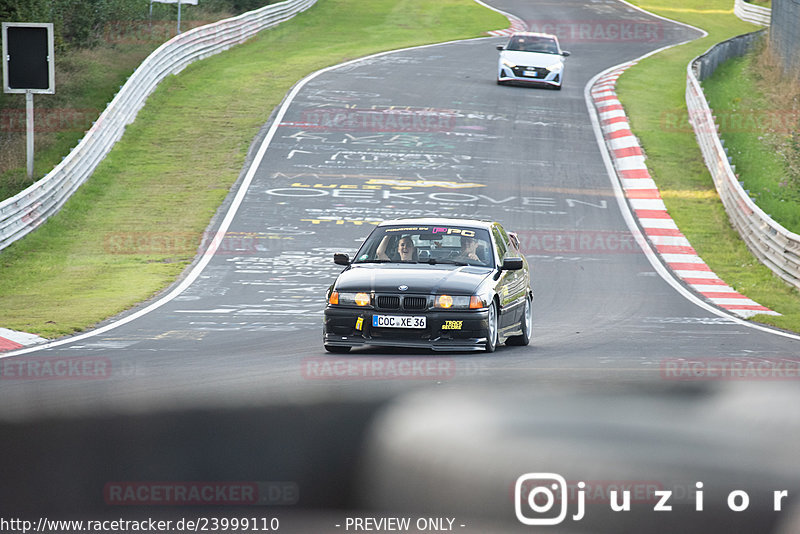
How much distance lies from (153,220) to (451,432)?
17.7 meters

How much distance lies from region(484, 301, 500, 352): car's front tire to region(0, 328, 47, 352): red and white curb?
196 inches

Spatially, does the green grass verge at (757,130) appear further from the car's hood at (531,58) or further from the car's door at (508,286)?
the car's door at (508,286)

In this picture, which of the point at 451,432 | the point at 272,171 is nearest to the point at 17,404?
the point at 451,432

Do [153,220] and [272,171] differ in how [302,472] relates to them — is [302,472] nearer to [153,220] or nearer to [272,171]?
[153,220]

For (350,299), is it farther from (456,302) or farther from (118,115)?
(118,115)

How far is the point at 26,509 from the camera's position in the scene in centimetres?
584

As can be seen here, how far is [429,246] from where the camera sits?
39.4ft

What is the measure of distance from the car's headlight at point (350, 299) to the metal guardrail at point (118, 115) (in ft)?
35.4

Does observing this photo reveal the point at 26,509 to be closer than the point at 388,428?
Yes

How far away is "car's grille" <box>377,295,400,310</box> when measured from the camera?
10.7 m

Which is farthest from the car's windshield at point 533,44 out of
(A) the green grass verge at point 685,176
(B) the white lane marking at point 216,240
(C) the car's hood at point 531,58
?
(B) the white lane marking at point 216,240

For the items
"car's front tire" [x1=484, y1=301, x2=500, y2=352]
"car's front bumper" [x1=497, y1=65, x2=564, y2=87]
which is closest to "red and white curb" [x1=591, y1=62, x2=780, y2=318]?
"car's front bumper" [x1=497, y1=65, x2=564, y2=87]

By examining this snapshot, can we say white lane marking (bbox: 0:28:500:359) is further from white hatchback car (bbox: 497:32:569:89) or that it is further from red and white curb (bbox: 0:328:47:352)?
white hatchback car (bbox: 497:32:569:89)

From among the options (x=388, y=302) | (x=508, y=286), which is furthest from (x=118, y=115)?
(x=388, y=302)
